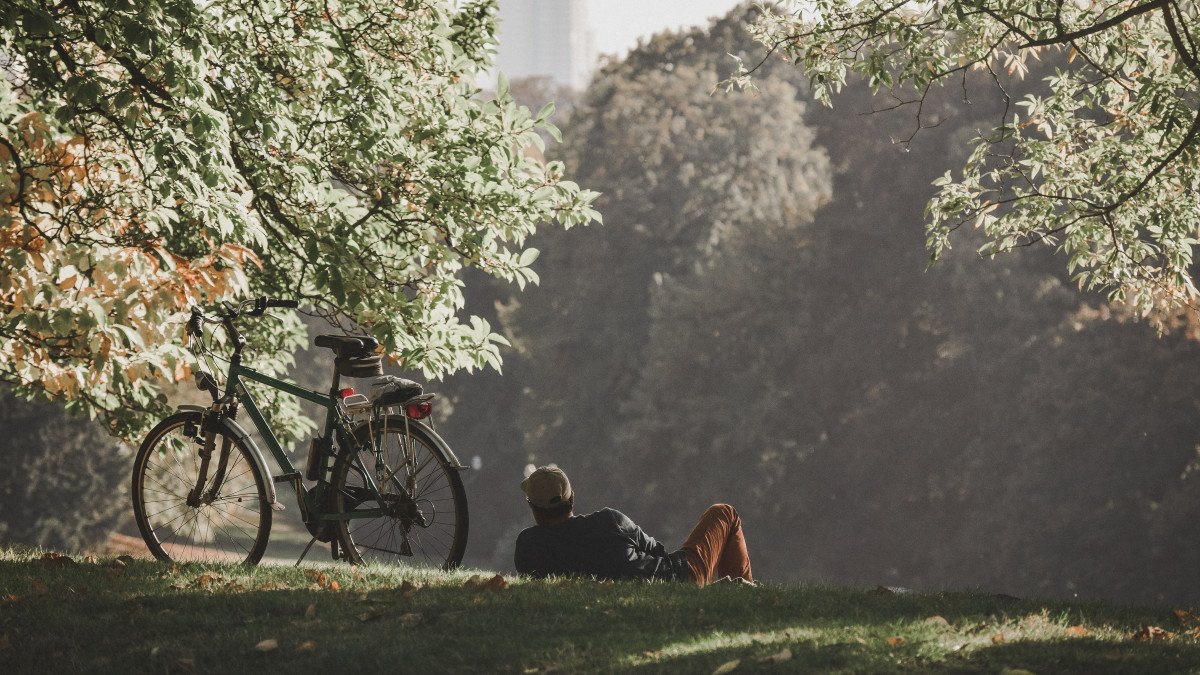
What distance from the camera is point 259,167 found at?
32.0 feet

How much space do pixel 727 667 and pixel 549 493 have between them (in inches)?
87.3

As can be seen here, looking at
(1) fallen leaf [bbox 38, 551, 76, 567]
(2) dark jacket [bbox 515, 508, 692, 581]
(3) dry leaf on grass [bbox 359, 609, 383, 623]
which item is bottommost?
(3) dry leaf on grass [bbox 359, 609, 383, 623]

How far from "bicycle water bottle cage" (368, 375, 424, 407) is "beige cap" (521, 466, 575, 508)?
0.85 metres

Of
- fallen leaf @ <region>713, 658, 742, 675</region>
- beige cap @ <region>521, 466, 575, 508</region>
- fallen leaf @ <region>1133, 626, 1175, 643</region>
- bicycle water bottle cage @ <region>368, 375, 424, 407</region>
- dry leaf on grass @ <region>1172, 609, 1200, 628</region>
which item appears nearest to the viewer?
fallen leaf @ <region>713, 658, 742, 675</region>

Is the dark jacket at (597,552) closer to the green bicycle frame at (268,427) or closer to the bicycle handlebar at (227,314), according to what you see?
the green bicycle frame at (268,427)

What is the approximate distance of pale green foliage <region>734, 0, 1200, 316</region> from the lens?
32.9 ft

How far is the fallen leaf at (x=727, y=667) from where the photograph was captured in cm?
520

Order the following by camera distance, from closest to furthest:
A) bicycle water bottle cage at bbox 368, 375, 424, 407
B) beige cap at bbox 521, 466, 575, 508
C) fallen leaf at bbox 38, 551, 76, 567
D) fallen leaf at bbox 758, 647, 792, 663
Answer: fallen leaf at bbox 758, 647, 792, 663
beige cap at bbox 521, 466, 575, 508
bicycle water bottle cage at bbox 368, 375, 424, 407
fallen leaf at bbox 38, 551, 76, 567

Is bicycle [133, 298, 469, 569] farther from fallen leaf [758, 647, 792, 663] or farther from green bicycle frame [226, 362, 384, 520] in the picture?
fallen leaf [758, 647, 792, 663]

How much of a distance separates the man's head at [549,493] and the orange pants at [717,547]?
80cm

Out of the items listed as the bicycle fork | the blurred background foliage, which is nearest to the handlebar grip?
the bicycle fork

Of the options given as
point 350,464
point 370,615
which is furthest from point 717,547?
point 370,615

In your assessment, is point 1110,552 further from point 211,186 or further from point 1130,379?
point 211,186

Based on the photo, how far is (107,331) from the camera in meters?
6.86
